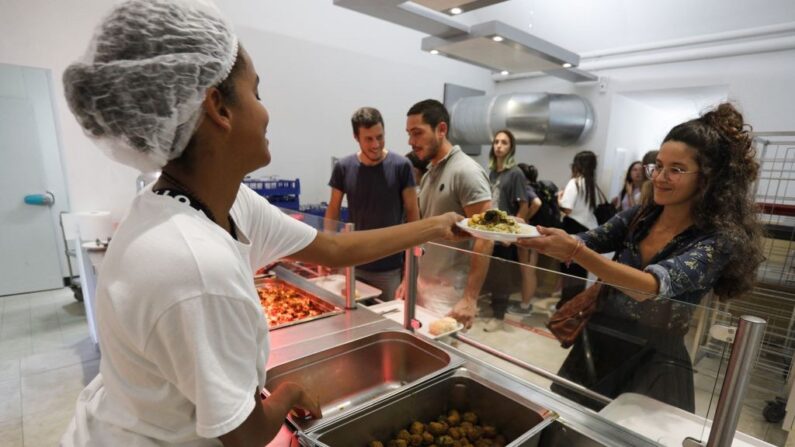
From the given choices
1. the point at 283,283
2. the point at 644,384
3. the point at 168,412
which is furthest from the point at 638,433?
the point at 283,283

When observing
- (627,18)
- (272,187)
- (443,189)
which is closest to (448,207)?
(443,189)

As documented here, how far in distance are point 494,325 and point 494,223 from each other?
16.0 inches

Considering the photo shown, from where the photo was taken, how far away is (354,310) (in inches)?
66.8

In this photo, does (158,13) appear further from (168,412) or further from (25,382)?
(25,382)

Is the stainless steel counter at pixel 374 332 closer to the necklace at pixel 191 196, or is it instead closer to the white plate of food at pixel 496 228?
the white plate of food at pixel 496 228

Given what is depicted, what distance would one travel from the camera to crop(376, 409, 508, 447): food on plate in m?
1.05

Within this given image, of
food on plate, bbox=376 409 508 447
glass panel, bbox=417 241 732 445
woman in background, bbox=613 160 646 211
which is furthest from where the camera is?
woman in background, bbox=613 160 646 211

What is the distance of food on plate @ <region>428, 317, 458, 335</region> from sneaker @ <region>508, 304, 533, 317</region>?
22cm

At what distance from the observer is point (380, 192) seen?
2.70 metres

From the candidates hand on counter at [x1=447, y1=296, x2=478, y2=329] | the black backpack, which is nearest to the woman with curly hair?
hand on counter at [x1=447, y1=296, x2=478, y2=329]

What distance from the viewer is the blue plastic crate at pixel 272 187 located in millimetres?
3729

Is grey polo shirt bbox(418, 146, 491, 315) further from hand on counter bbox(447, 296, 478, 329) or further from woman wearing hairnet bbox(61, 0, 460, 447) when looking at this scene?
woman wearing hairnet bbox(61, 0, 460, 447)

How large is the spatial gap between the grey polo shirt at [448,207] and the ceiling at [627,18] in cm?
382

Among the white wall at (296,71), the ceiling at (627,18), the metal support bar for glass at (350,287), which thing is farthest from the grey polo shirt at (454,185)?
the ceiling at (627,18)
